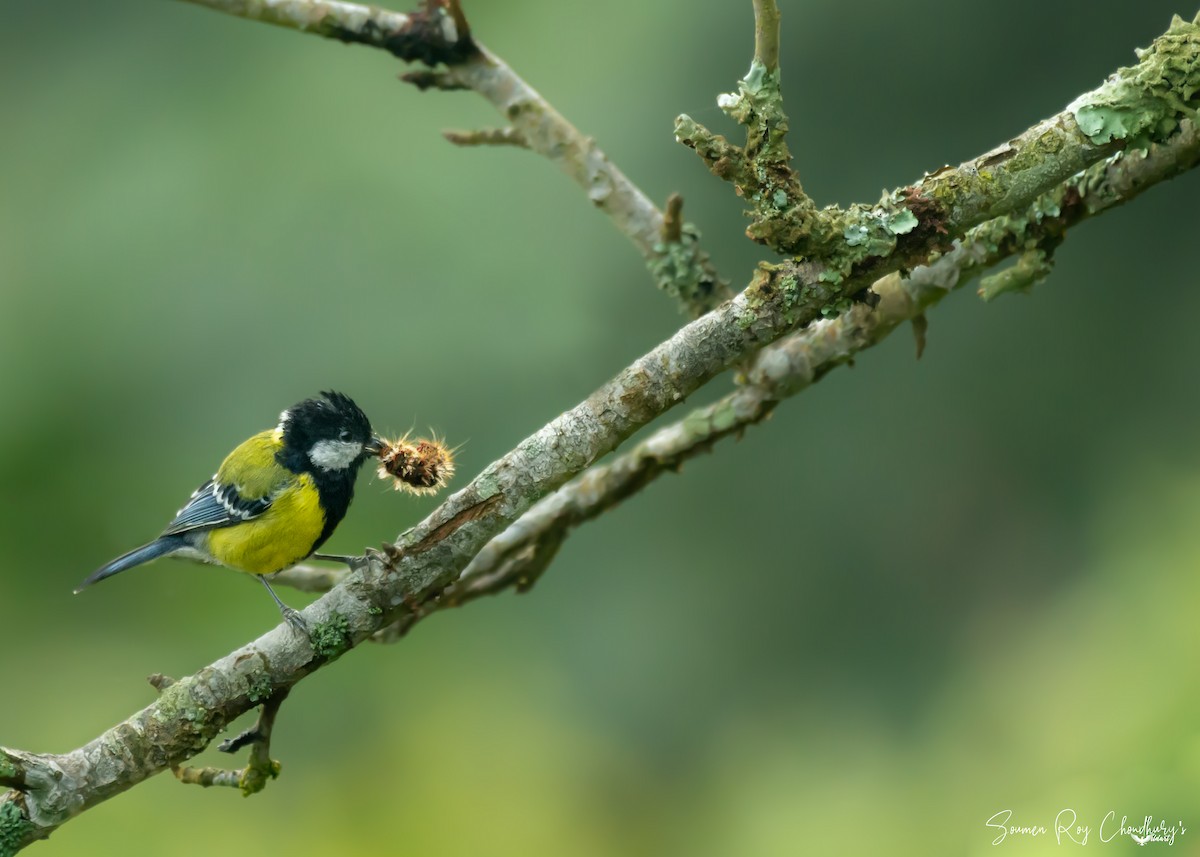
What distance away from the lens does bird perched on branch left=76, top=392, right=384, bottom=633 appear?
303 cm

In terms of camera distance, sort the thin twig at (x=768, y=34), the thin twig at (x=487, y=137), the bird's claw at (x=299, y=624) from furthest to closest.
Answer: the thin twig at (x=487, y=137), the bird's claw at (x=299, y=624), the thin twig at (x=768, y=34)

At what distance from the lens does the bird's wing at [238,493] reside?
10.1 feet

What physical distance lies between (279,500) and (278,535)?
0.10m

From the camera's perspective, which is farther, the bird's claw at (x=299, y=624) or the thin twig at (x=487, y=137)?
the thin twig at (x=487, y=137)

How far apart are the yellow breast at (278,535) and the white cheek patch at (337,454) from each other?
3.1 inches

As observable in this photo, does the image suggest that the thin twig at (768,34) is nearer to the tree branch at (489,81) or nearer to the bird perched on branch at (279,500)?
the tree branch at (489,81)

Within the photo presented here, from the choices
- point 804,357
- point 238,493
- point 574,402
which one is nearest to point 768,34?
point 804,357

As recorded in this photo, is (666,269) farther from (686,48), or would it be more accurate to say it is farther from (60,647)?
(60,647)

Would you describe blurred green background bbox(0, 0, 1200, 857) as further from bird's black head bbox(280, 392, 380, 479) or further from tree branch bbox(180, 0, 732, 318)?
tree branch bbox(180, 0, 732, 318)

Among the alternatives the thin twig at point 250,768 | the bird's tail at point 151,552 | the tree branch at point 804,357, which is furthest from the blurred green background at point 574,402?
the thin twig at point 250,768

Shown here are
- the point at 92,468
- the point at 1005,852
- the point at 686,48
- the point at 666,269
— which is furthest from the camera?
the point at 92,468

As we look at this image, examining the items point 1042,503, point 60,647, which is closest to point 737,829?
point 1042,503

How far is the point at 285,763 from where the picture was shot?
191 inches

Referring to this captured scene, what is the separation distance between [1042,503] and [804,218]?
3.32 metres
